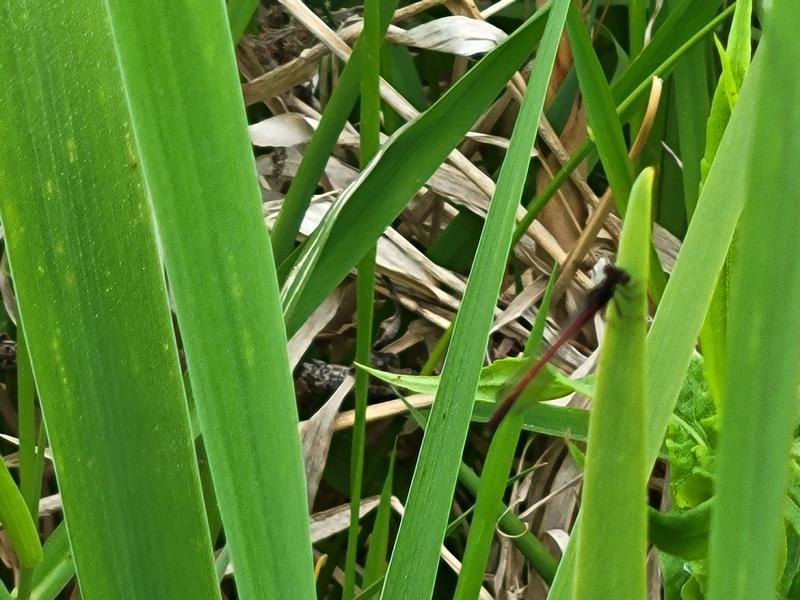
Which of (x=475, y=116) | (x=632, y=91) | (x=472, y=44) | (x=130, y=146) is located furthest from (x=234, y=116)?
(x=472, y=44)

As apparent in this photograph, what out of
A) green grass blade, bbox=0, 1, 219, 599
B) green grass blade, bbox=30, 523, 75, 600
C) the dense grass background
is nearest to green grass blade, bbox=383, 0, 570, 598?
the dense grass background

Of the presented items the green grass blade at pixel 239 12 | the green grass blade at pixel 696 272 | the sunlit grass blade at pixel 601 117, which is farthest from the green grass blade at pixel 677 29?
the green grass blade at pixel 696 272

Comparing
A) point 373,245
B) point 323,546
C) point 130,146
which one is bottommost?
point 323,546

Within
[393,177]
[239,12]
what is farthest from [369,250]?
[239,12]

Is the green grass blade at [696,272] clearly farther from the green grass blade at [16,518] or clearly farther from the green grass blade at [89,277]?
the green grass blade at [16,518]

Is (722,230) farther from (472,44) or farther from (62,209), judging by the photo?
(472,44)

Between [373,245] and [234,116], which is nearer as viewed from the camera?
[234,116]

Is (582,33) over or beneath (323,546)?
Answer: over
